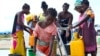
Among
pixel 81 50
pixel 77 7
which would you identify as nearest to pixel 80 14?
pixel 77 7

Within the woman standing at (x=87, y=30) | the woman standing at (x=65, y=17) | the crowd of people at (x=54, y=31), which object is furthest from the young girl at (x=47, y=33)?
the woman standing at (x=65, y=17)

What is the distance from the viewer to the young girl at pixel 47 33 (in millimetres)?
8617

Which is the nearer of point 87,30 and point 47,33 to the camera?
point 47,33

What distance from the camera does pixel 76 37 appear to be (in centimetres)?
914

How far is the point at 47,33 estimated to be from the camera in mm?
8719

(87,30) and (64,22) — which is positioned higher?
(64,22)

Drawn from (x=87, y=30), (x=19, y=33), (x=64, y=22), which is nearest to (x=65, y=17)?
(x=64, y=22)

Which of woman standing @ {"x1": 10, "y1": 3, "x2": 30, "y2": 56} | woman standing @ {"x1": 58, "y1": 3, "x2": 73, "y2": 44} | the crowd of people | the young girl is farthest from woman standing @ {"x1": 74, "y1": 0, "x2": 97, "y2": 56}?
woman standing @ {"x1": 10, "y1": 3, "x2": 30, "y2": 56}

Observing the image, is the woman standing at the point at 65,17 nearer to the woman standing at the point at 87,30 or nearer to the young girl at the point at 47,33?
the woman standing at the point at 87,30

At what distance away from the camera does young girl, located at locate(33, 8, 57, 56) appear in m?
8.62

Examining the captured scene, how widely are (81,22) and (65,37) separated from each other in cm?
153

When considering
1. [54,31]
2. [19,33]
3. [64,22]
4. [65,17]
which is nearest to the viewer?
[54,31]

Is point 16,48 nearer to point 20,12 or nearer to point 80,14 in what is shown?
point 20,12

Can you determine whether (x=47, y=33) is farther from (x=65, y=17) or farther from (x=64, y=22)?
(x=65, y=17)
